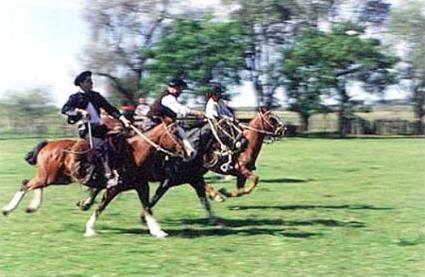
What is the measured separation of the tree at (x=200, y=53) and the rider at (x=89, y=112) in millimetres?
43017

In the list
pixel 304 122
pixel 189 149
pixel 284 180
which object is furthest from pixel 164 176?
pixel 304 122

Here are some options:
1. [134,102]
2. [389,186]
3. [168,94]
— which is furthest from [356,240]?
[134,102]

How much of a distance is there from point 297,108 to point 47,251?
53.8 metres

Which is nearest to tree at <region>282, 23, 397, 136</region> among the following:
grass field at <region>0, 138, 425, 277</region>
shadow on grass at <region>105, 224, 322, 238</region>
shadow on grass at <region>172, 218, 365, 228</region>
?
grass field at <region>0, 138, 425, 277</region>

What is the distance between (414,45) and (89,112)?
5318 centimetres

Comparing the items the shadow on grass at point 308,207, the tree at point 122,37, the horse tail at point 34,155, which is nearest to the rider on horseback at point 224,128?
the shadow on grass at point 308,207

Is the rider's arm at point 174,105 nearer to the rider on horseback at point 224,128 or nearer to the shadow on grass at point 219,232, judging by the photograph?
the rider on horseback at point 224,128

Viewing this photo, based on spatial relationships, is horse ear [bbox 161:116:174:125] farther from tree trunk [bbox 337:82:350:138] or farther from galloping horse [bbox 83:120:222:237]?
tree trunk [bbox 337:82:350:138]

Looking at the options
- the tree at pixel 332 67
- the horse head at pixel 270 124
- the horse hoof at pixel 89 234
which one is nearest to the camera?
the horse hoof at pixel 89 234

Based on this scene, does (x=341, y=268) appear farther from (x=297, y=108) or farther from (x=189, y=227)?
(x=297, y=108)

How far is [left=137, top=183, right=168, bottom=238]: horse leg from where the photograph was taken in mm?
11102

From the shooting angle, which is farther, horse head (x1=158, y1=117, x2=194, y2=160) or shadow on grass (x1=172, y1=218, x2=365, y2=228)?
shadow on grass (x1=172, y1=218, x2=365, y2=228)

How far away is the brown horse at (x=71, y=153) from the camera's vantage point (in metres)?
11.4

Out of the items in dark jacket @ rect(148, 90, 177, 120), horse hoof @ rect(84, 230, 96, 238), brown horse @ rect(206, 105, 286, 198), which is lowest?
horse hoof @ rect(84, 230, 96, 238)
